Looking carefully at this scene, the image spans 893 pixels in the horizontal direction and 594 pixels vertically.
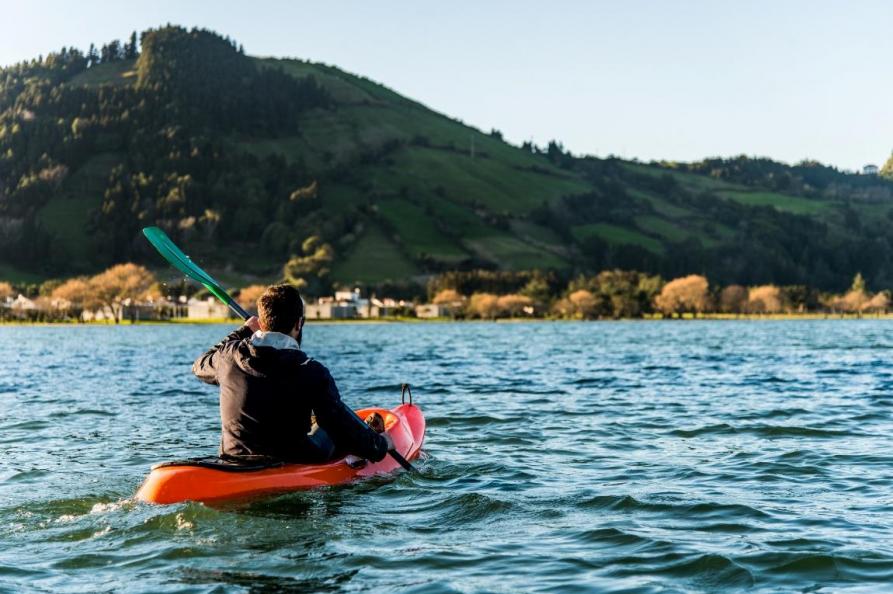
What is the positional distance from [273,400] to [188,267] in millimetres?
6708

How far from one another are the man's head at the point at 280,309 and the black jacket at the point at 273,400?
28 cm

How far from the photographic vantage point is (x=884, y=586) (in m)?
9.41

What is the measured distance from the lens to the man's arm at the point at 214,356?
1209cm

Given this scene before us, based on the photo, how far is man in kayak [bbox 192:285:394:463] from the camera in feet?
37.9

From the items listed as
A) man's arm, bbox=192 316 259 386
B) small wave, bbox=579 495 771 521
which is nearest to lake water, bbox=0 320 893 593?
small wave, bbox=579 495 771 521

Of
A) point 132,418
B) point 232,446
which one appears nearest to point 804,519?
point 232,446

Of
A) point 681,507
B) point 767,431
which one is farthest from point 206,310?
point 681,507

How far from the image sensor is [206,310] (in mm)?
194625

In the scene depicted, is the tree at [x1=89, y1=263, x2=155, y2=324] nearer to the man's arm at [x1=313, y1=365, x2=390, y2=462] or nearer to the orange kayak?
the orange kayak

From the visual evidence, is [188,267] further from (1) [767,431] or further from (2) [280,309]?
(1) [767,431]

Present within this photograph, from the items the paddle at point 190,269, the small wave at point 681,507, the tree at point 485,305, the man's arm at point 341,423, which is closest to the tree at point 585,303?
the tree at point 485,305

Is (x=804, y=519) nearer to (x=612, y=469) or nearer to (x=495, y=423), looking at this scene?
(x=612, y=469)

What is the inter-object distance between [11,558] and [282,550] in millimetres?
2949

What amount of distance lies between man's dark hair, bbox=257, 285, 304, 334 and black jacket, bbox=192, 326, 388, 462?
0.93 ft
